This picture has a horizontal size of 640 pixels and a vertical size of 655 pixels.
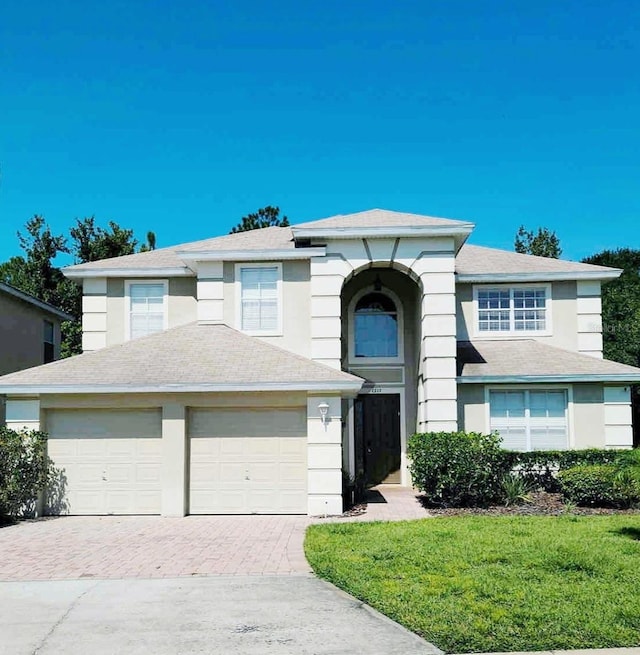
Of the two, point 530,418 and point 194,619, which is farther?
point 530,418

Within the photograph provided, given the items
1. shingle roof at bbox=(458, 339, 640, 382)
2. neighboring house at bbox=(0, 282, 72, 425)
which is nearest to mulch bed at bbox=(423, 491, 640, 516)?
shingle roof at bbox=(458, 339, 640, 382)

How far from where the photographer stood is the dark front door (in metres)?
21.1

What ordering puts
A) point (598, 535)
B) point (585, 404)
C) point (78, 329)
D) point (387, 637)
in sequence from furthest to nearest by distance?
point (78, 329), point (585, 404), point (598, 535), point (387, 637)

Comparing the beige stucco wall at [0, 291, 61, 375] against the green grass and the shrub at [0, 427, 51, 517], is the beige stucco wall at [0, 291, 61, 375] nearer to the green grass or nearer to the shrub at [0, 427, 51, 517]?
the shrub at [0, 427, 51, 517]

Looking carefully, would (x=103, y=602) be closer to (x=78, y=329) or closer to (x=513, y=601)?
(x=513, y=601)

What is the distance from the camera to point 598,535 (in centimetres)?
1238

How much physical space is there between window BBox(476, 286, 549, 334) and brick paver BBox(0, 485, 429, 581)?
641 cm

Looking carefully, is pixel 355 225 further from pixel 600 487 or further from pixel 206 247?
pixel 600 487

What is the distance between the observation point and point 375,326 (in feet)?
71.0

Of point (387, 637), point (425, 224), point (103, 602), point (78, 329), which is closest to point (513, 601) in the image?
point (387, 637)

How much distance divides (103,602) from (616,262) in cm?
3894

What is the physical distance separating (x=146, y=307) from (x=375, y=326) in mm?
6377

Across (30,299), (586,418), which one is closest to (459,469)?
(586,418)

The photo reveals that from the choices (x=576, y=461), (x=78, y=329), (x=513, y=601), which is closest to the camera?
(x=513, y=601)
